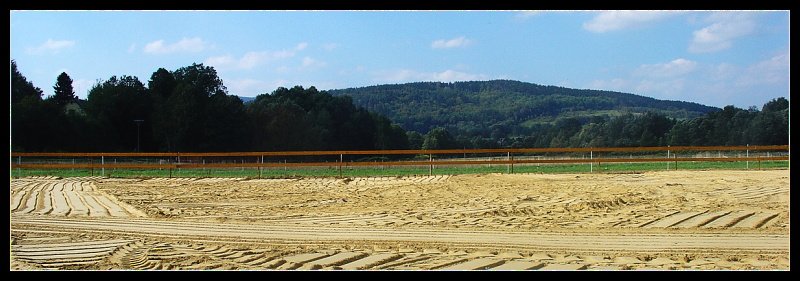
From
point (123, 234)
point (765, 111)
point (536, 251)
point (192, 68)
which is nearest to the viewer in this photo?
point (536, 251)

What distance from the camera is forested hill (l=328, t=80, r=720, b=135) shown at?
310 feet

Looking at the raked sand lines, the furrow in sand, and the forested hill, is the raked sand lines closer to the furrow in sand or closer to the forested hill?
the furrow in sand

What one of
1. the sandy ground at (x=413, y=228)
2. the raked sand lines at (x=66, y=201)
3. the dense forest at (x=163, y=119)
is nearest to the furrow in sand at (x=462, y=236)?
the sandy ground at (x=413, y=228)

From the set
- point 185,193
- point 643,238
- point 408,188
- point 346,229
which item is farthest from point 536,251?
point 185,193

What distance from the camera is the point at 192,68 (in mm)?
52625

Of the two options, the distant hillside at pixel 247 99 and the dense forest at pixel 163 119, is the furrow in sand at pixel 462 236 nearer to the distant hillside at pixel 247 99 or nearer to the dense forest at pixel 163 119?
the dense forest at pixel 163 119

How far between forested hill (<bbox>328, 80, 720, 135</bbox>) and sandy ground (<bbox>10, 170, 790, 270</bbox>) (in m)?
70.4

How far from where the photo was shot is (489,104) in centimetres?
11556

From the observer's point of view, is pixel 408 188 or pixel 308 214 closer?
pixel 308 214

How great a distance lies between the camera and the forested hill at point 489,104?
94.4 meters

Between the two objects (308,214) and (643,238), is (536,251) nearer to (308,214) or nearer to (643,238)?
(643,238)

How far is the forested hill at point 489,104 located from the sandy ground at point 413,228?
231ft

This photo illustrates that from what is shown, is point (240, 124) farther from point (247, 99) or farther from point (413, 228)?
A: point (413, 228)

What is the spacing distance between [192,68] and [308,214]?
144ft
